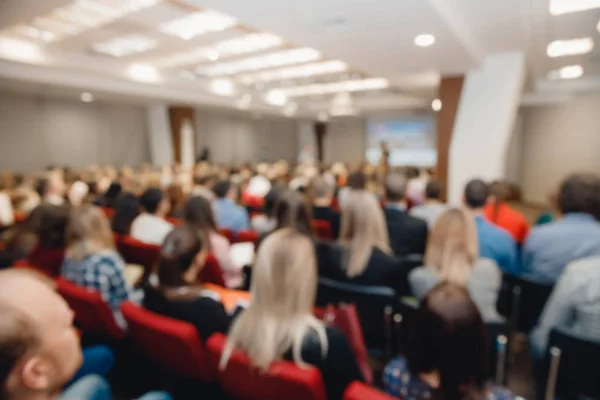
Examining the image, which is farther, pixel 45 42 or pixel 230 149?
pixel 230 149

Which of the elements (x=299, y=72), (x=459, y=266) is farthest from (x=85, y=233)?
(x=299, y=72)

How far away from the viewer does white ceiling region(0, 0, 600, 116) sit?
171 inches

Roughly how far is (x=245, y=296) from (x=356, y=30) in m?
3.98

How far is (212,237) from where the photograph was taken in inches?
120

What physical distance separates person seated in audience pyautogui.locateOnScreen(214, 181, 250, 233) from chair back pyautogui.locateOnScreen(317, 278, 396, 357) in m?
2.16

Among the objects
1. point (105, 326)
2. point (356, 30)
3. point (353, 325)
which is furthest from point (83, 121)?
point (353, 325)

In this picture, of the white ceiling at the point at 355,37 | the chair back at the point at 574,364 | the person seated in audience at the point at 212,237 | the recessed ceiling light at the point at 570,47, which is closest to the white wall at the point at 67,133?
the white ceiling at the point at 355,37

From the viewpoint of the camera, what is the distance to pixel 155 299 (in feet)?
6.13

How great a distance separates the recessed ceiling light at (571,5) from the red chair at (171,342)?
5.68 m

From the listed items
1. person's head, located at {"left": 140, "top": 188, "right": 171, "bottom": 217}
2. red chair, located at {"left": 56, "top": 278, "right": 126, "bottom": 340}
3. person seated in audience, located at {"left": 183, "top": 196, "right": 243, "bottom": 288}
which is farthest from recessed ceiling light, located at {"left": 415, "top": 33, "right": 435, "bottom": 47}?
red chair, located at {"left": 56, "top": 278, "right": 126, "bottom": 340}

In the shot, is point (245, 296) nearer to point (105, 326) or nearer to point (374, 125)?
point (105, 326)

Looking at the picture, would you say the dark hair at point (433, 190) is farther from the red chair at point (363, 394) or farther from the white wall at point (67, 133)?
the white wall at point (67, 133)

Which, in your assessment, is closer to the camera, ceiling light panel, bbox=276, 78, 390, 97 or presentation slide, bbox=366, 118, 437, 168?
ceiling light panel, bbox=276, 78, 390, 97

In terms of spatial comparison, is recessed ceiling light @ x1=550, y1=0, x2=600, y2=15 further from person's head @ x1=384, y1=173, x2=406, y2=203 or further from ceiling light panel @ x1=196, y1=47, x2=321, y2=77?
ceiling light panel @ x1=196, y1=47, x2=321, y2=77
